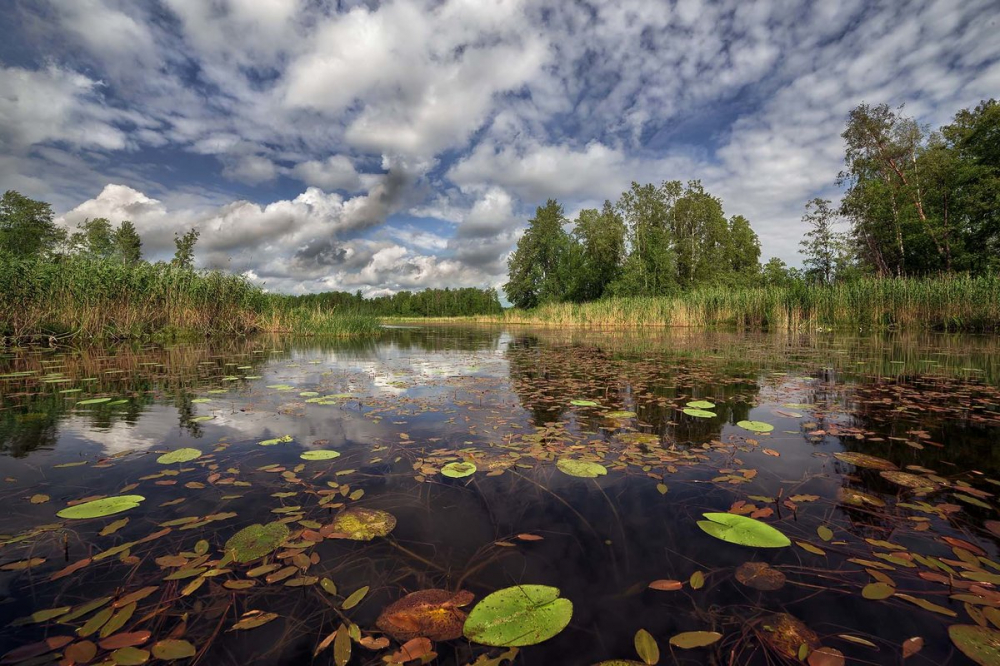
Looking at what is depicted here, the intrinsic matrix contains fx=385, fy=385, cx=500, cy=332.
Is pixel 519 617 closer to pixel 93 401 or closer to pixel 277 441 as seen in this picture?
pixel 277 441

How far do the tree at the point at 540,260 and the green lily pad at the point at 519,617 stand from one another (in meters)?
41.7

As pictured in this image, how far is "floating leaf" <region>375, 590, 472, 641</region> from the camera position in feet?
3.98

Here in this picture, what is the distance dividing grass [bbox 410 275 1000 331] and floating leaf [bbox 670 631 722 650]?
2062cm

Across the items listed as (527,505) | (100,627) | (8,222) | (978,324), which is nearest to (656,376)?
(527,505)

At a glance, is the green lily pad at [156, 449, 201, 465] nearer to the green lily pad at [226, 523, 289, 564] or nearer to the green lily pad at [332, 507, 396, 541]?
the green lily pad at [226, 523, 289, 564]

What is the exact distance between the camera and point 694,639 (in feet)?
3.86

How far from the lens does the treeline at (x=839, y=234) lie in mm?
22234

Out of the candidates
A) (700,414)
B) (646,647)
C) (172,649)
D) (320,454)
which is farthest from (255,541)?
(700,414)

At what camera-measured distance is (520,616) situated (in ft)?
4.16

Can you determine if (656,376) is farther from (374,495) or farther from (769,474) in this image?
(374,495)

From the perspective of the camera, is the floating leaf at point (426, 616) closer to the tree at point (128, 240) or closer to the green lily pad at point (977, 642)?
the green lily pad at point (977, 642)

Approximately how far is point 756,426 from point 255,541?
3.76 metres

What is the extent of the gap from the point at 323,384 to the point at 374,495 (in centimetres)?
385

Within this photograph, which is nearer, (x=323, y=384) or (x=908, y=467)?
(x=908, y=467)
